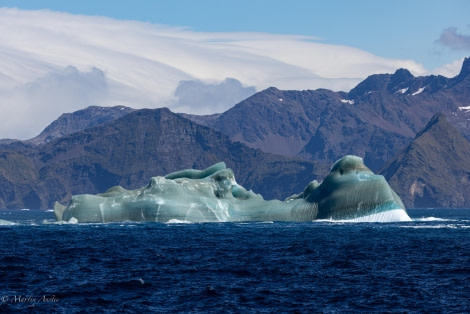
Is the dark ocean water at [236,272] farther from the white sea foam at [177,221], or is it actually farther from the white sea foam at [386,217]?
the white sea foam at [177,221]

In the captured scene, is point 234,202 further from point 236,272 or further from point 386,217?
point 236,272

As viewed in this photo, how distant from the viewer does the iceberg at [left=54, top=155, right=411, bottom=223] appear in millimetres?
128125

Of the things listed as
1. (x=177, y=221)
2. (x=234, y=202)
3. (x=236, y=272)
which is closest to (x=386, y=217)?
(x=234, y=202)

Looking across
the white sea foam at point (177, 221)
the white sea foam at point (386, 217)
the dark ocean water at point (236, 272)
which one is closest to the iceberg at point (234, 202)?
the white sea foam at point (386, 217)

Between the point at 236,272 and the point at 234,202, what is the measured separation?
231 feet

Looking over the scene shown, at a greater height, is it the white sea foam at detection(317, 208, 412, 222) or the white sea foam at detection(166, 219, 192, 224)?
the white sea foam at detection(317, 208, 412, 222)

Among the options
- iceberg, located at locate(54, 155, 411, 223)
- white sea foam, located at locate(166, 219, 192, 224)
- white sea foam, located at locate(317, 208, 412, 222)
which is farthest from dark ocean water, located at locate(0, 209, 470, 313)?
white sea foam, located at locate(166, 219, 192, 224)

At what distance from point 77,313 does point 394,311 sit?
1746 cm

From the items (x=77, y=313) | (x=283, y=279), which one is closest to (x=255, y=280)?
(x=283, y=279)

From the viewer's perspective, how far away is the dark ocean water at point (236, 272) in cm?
5331

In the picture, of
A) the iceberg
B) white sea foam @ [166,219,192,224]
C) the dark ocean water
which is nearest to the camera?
the dark ocean water

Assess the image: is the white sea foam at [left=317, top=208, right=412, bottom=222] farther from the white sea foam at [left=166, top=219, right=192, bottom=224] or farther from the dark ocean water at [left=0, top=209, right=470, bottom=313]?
the white sea foam at [left=166, top=219, right=192, bottom=224]

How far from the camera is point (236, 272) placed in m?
68.9

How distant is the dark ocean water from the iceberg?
47.6 feet
